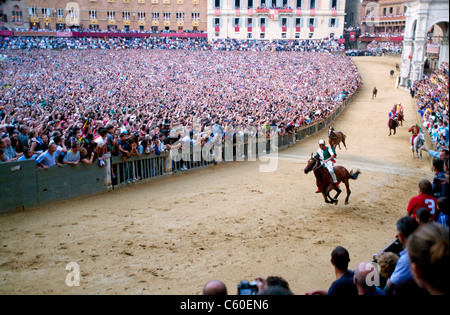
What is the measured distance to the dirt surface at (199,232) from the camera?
7.21m

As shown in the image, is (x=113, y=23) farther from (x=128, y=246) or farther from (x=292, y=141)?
(x=128, y=246)

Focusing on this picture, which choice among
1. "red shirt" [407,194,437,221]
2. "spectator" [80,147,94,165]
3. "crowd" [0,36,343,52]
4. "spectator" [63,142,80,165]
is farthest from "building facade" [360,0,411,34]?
"red shirt" [407,194,437,221]

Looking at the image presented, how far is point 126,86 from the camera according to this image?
33.8 meters

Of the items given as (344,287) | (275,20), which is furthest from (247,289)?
(275,20)

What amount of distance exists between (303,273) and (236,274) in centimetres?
134

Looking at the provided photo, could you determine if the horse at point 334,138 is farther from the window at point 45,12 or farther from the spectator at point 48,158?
the window at point 45,12

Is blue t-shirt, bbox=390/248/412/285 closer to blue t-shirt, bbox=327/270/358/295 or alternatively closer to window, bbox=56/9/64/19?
blue t-shirt, bbox=327/270/358/295

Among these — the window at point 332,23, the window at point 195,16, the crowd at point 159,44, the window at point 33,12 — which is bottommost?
the crowd at point 159,44

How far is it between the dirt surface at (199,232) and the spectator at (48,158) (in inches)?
45.8

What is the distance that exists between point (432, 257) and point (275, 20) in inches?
3176

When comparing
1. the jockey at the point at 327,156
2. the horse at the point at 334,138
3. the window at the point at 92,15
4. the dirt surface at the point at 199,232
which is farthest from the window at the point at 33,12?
the jockey at the point at 327,156

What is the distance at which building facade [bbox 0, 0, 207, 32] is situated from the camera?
2763 inches

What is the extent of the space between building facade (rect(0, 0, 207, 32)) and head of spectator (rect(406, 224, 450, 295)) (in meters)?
79.5
